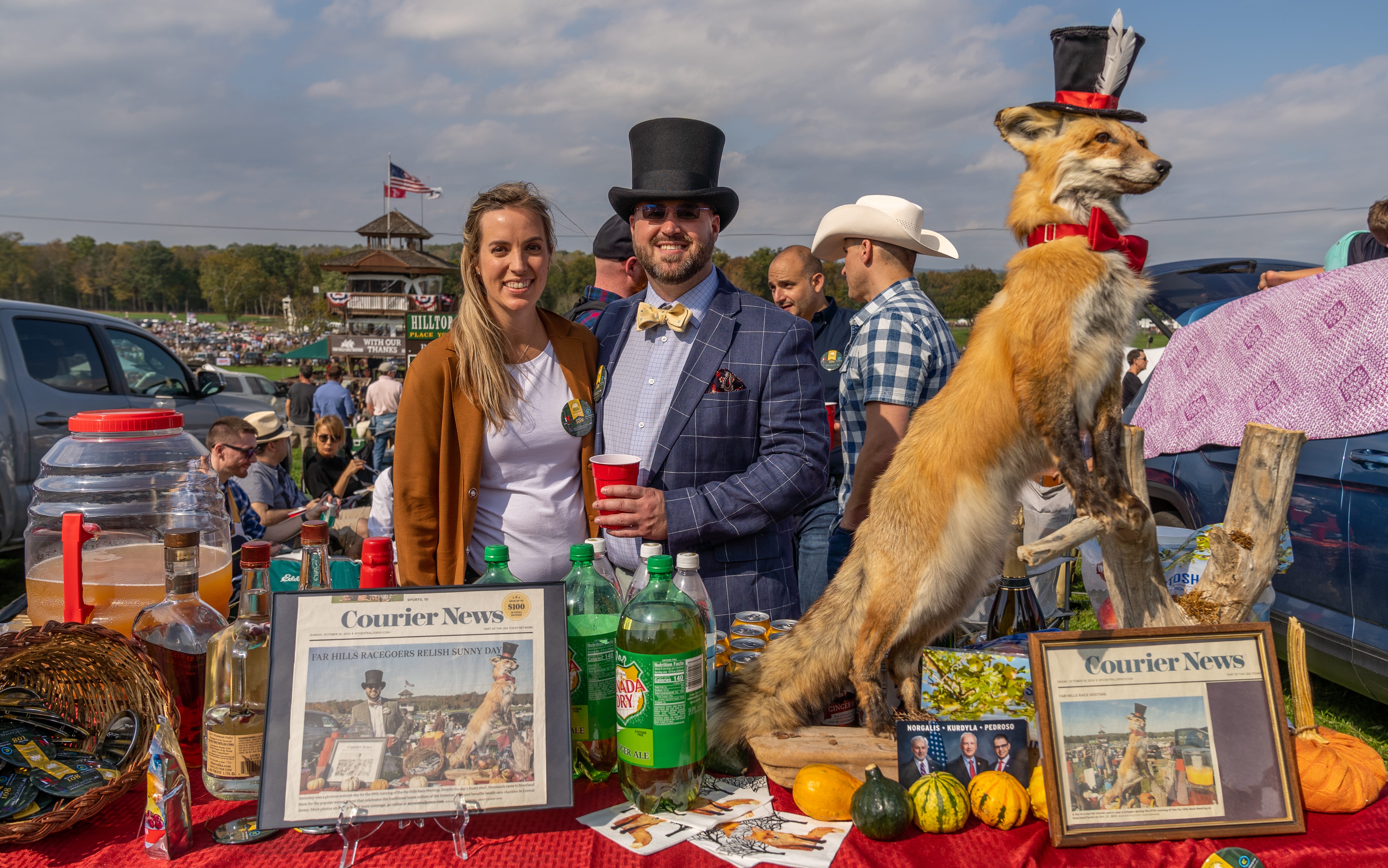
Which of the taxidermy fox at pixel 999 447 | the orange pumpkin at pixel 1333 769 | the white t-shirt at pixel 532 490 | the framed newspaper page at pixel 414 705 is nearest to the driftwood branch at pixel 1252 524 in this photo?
the orange pumpkin at pixel 1333 769

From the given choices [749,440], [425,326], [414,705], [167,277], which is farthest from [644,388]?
[167,277]

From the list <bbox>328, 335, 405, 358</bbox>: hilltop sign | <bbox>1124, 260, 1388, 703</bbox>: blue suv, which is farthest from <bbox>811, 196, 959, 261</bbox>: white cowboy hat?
<bbox>328, 335, 405, 358</bbox>: hilltop sign

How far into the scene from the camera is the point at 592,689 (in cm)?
170

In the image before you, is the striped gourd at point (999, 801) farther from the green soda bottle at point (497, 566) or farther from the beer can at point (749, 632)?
the green soda bottle at point (497, 566)

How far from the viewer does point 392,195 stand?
4322 centimetres

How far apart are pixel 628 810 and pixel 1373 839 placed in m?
1.45

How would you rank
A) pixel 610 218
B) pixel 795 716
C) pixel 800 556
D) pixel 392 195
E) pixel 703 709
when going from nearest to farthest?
pixel 703 709
pixel 795 716
pixel 800 556
pixel 610 218
pixel 392 195

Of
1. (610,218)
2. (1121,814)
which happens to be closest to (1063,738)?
(1121,814)

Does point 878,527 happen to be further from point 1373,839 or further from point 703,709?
point 1373,839

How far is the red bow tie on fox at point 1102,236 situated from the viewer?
1.75m

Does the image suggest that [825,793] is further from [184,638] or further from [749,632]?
[184,638]

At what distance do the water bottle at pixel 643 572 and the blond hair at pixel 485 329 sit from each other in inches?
26.4

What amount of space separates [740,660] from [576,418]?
0.91 meters

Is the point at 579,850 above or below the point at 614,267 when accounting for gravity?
below
